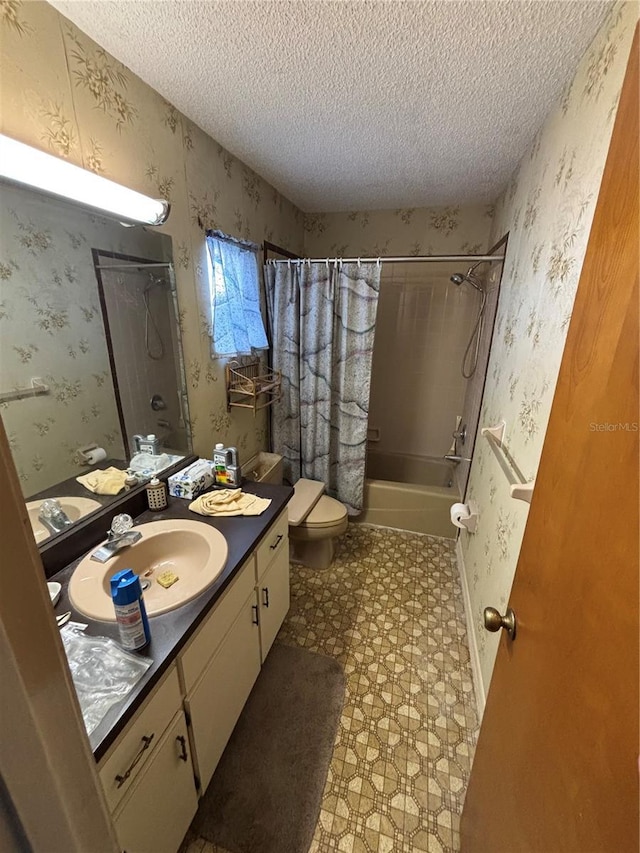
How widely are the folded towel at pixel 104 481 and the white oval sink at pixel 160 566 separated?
17 cm

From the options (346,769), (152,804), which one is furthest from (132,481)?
(346,769)

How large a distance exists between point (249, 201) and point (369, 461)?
7.48ft

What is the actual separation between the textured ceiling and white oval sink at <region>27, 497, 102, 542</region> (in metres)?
1.43

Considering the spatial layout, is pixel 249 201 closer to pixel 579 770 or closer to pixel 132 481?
pixel 132 481

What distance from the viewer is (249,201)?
1956 millimetres

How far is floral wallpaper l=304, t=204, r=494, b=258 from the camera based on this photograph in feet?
8.23

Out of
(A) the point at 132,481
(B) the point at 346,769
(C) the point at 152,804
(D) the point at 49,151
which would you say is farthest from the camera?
(A) the point at 132,481

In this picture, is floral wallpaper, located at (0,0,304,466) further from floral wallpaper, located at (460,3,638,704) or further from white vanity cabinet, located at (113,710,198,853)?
floral wallpaper, located at (460,3,638,704)

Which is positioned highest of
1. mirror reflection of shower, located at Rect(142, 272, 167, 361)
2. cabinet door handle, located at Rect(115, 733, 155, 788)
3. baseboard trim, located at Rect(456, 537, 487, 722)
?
mirror reflection of shower, located at Rect(142, 272, 167, 361)

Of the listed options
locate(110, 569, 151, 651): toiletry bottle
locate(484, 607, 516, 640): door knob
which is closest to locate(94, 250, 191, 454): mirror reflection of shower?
locate(110, 569, 151, 651): toiletry bottle

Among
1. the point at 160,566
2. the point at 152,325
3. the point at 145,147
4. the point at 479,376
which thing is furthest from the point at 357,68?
the point at 160,566

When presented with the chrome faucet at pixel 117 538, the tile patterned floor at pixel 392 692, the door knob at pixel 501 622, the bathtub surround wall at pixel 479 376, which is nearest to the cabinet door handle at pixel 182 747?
the tile patterned floor at pixel 392 692

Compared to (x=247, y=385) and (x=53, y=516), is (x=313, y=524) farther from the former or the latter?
(x=53, y=516)

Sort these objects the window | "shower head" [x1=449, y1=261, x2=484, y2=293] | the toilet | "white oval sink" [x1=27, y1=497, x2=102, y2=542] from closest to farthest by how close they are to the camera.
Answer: "white oval sink" [x1=27, y1=497, x2=102, y2=542], the window, the toilet, "shower head" [x1=449, y1=261, x2=484, y2=293]
